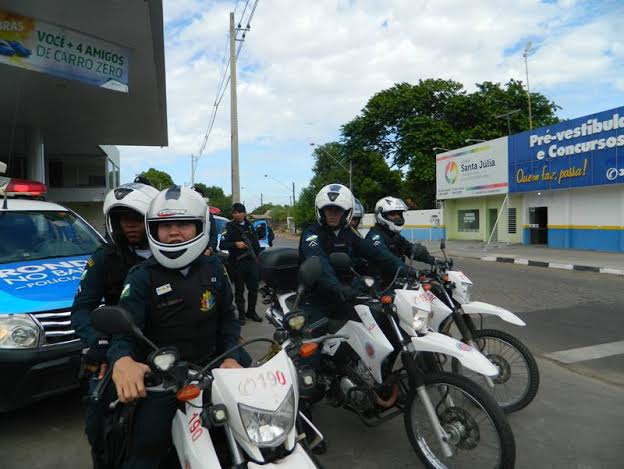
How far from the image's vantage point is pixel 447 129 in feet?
113

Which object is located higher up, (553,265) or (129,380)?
(129,380)

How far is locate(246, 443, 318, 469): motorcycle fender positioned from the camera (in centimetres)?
179

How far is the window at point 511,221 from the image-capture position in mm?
24109

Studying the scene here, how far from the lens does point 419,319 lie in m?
3.16

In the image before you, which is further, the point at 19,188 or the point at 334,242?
the point at 19,188

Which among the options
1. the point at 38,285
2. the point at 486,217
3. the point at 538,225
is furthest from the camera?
the point at 486,217

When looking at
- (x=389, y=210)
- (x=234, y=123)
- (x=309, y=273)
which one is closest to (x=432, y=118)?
(x=234, y=123)

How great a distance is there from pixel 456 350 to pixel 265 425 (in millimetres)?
1498

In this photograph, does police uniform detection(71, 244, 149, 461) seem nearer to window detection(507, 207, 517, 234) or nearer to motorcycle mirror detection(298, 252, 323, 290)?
motorcycle mirror detection(298, 252, 323, 290)

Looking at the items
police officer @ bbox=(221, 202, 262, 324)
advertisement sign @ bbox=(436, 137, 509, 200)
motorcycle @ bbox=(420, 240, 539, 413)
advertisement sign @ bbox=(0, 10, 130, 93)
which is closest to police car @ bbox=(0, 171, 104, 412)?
motorcycle @ bbox=(420, 240, 539, 413)

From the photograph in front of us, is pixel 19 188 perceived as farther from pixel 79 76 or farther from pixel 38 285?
pixel 79 76

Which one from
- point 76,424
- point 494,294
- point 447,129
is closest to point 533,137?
point 447,129

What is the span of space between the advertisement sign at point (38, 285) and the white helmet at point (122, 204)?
2.72 ft

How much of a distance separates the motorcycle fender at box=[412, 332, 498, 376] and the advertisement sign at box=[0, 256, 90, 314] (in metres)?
2.55
